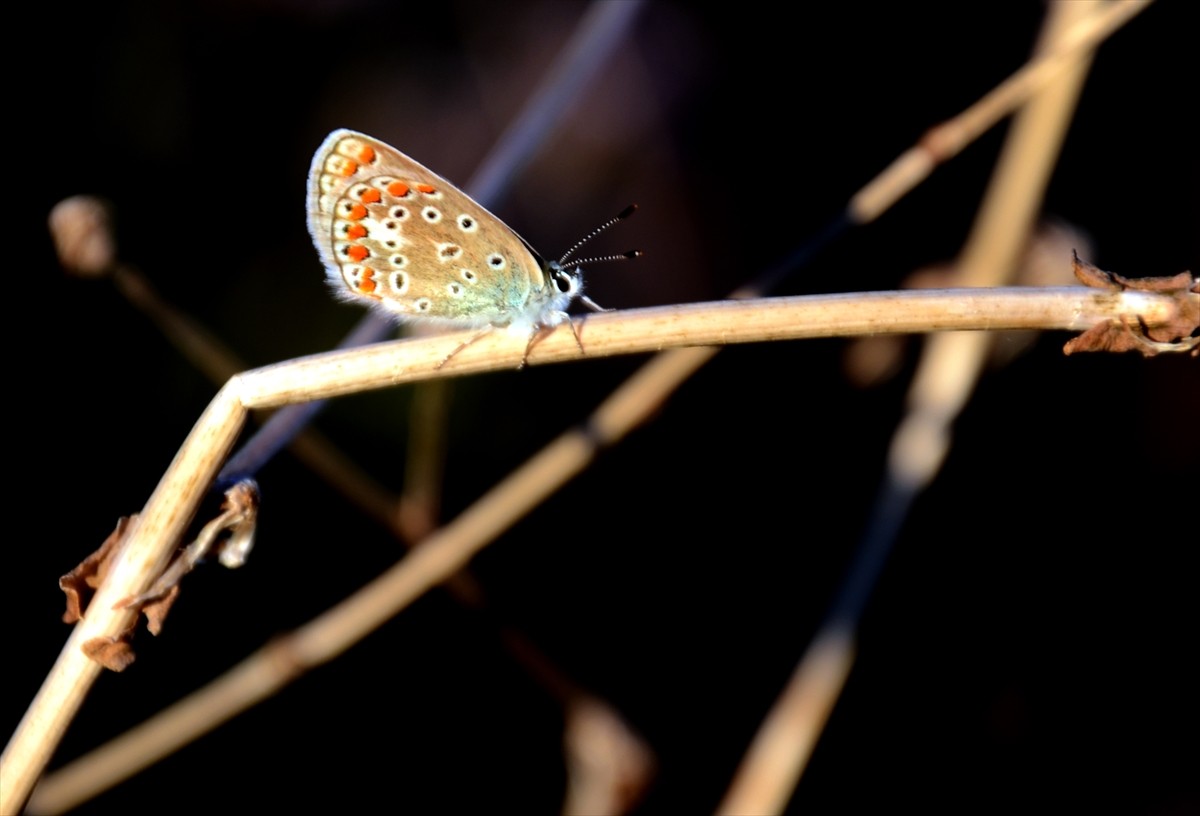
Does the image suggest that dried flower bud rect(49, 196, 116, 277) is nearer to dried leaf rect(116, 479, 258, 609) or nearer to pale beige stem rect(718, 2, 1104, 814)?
dried leaf rect(116, 479, 258, 609)

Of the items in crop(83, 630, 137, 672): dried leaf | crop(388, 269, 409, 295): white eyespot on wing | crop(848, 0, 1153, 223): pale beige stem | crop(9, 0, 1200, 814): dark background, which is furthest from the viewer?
crop(9, 0, 1200, 814): dark background

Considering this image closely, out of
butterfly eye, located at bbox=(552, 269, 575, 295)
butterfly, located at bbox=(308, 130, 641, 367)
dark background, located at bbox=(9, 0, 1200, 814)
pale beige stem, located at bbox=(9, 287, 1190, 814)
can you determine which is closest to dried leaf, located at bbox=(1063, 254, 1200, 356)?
pale beige stem, located at bbox=(9, 287, 1190, 814)

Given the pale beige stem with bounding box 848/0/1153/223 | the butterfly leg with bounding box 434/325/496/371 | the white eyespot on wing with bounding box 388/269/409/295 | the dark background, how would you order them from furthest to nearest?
the dark background → the white eyespot on wing with bounding box 388/269/409/295 → the pale beige stem with bounding box 848/0/1153/223 → the butterfly leg with bounding box 434/325/496/371

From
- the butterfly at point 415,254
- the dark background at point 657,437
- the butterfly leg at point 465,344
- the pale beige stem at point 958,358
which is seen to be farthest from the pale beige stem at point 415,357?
the dark background at point 657,437

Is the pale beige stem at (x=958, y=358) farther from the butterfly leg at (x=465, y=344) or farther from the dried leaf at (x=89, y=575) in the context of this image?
the dried leaf at (x=89, y=575)

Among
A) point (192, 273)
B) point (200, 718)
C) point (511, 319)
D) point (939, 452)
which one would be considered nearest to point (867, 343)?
point (939, 452)

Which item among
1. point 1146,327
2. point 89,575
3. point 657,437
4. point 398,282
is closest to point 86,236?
point 398,282

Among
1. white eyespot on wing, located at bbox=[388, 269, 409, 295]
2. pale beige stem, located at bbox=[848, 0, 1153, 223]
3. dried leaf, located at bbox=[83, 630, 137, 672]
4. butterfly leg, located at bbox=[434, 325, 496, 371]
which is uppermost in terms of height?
pale beige stem, located at bbox=[848, 0, 1153, 223]

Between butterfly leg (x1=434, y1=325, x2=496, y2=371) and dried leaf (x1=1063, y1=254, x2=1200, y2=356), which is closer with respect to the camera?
dried leaf (x1=1063, y1=254, x2=1200, y2=356)
